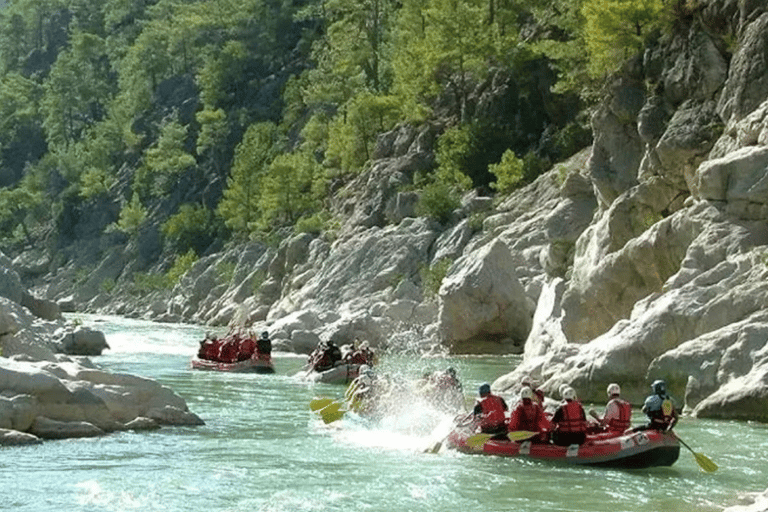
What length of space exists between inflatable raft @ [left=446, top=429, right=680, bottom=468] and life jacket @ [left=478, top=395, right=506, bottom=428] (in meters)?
0.33

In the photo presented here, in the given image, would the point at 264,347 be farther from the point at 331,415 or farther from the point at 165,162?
the point at 165,162

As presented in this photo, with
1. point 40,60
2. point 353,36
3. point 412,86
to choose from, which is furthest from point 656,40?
point 40,60

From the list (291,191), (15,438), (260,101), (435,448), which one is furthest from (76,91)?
(435,448)

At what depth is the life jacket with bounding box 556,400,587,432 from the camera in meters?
21.7

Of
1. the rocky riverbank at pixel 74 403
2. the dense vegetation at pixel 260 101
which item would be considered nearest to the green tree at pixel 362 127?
the dense vegetation at pixel 260 101

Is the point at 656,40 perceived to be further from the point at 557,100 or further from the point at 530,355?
the point at 557,100

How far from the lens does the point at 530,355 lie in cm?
3803

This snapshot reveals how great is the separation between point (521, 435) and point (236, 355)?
21.0 m

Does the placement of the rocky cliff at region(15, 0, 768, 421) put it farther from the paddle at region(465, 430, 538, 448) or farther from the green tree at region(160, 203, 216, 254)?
the green tree at region(160, 203, 216, 254)

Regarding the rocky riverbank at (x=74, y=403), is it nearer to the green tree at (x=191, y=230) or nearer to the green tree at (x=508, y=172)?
the green tree at (x=508, y=172)

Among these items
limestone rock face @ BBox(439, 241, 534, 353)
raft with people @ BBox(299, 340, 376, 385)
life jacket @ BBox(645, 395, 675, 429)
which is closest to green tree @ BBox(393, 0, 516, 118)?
limestone rock face @ BBox(439, 241, 534, 353)

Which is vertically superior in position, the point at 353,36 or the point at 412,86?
the point at 353,36

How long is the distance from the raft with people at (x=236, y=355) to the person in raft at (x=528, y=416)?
1890 cm

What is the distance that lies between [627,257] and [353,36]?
208 ft
